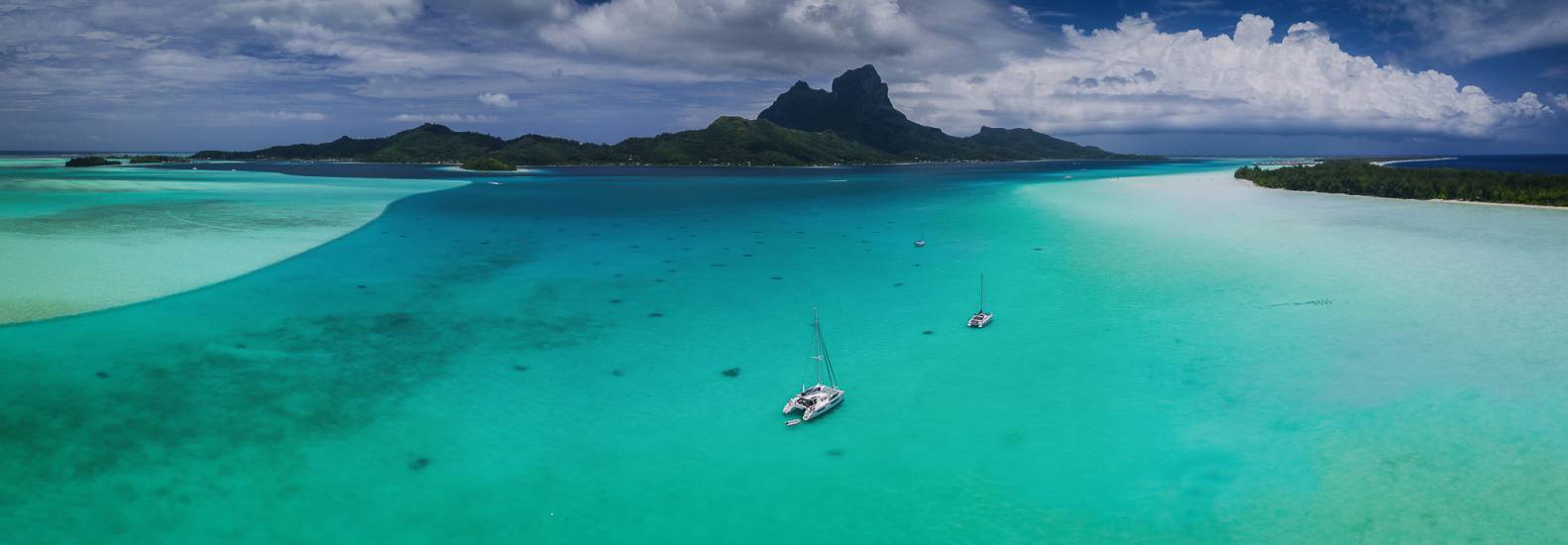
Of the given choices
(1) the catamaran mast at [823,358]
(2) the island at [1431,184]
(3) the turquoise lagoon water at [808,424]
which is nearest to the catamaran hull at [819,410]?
(3) the turquoise lagoon water at [808,424]

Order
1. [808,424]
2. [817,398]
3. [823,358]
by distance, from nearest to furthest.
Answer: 1. [808,424]
2. [817,398]
3. [823,358]

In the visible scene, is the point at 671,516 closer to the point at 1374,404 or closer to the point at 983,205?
the point at 1374,404

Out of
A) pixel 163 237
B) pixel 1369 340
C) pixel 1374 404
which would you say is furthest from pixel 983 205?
pixel 163 237

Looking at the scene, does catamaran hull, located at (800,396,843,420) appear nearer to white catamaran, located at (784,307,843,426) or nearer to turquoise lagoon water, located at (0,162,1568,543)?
white catamaran, located at (784,307,843,426)

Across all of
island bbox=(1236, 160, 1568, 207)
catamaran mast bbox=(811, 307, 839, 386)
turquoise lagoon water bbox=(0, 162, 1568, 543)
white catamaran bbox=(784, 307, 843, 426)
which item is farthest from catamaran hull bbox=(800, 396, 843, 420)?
island bbox=(1236, 160, 1568, 207)

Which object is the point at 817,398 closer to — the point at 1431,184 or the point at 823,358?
the point at 823,358

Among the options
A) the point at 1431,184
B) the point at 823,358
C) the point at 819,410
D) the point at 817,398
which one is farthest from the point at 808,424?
the point at 1431,184

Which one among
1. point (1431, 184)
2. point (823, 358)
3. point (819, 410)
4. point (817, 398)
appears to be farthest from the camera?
point (1431, 184)
